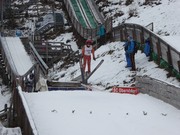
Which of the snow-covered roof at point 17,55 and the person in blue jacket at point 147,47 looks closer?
the person in blue jacket at point 147,47

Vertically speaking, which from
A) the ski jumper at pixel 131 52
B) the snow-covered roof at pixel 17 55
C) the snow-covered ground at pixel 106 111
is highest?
the ski jumper at pixel 131 52

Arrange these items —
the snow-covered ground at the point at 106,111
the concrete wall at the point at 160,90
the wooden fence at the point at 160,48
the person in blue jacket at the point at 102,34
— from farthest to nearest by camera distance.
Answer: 1. the person in blue jacket at the point at 102,34
2. the wooden fence at the point at 160,48
3. the concrete wall at the point at 160,90
4. the snow-covered ground at the point at 106,111

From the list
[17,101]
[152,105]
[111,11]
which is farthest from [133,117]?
[111,11]

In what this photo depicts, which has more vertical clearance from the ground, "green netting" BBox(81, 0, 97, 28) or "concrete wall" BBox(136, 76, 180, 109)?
"green netting" BBox(81, 0, 97, 28)

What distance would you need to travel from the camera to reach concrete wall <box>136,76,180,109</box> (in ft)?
42.8

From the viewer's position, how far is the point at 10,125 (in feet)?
46.0

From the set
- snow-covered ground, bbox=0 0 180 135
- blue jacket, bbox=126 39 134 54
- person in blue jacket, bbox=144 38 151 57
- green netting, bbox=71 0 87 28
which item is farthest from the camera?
green netting, bbox=71 0 87 28

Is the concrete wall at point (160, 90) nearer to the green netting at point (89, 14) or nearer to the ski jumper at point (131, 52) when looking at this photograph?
the ski jumper at point (131, 52)

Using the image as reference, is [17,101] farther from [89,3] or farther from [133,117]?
[89,3]

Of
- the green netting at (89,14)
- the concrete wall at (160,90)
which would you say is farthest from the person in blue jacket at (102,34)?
the concrete wall at (160,90)

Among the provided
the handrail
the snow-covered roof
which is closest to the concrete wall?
the handrail

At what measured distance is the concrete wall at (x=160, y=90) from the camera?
513 inches

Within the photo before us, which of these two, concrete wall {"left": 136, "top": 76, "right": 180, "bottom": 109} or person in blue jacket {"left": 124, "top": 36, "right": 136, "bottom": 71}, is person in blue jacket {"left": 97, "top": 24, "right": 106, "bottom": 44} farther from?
concrete wall {"left": 136, "top": 76, "right": 180, "bottom": 109}

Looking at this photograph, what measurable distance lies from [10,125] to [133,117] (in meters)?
4.03
